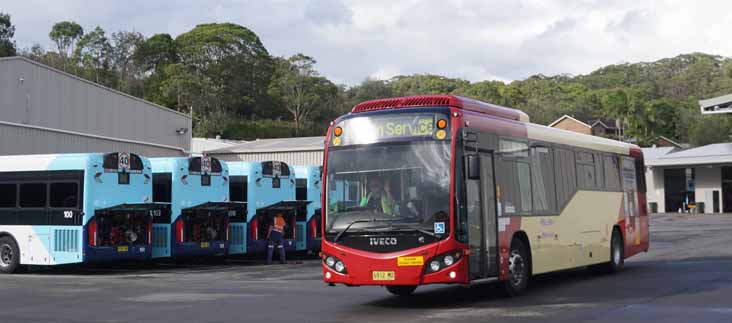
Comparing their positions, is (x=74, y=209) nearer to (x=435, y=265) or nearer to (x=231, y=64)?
(x=435, y=265)

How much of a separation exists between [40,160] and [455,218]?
13952mm

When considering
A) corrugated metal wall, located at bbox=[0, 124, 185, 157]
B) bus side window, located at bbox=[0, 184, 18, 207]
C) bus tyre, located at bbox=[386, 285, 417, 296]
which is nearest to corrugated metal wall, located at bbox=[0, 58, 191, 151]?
corrugated metal wall, located at bbox=[0, 124, 185, 157]

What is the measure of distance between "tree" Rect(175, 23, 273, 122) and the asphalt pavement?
231 ft

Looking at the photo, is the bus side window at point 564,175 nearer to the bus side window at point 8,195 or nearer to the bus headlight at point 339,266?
the bus headlight at point 339,266

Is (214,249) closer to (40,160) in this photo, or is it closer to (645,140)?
(40,160)

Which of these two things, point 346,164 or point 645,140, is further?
point 645,140

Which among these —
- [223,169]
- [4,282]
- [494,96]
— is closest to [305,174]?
[223,169]

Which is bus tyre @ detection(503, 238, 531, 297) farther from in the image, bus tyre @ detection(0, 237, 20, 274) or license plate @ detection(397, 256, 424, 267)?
bus tyre @ detection(0, 237, 20, 274)

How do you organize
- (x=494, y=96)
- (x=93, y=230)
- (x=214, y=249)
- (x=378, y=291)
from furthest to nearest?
1. (x=494, y=96)
2. (x=214, y=249)
3. (x=93, y=230)
4. (x=378, y=291)

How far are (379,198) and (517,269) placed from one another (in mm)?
2954

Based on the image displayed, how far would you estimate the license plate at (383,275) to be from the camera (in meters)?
12.7

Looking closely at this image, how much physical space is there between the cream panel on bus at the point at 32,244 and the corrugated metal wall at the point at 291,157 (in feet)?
79.0

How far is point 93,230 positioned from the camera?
21656mm

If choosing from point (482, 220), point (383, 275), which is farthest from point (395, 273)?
point (482, 220)
